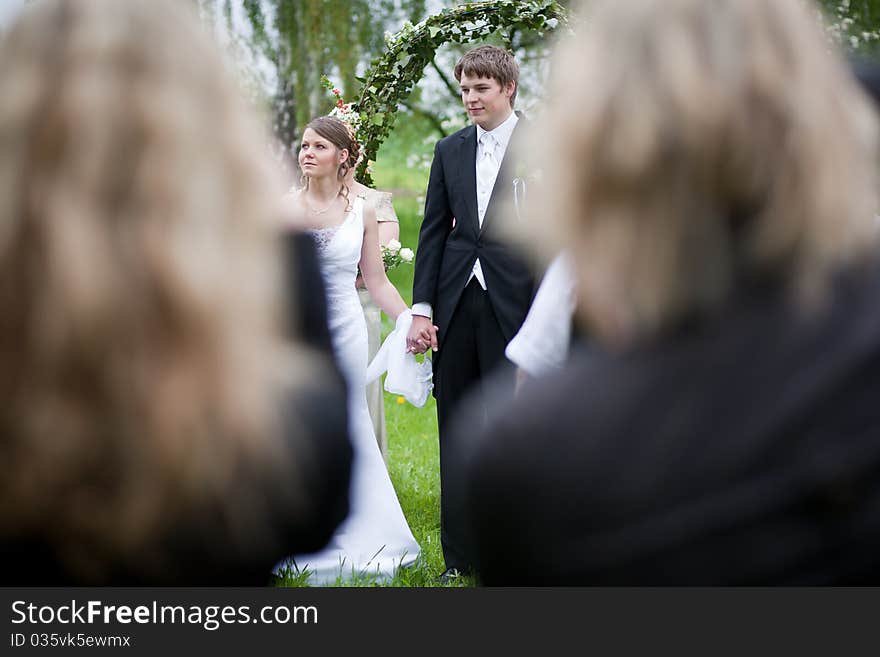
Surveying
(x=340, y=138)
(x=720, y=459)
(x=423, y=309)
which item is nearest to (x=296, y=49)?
(x=340, y=138)

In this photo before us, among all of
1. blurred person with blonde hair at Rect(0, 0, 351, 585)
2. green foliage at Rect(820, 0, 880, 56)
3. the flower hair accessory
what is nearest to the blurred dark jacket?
blurred person with blonde hair at Rect(0, 0, 351, 585)

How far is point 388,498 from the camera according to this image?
15.5ft

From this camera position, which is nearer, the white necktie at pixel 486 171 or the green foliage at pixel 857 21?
the white necktie at pixel 486 171

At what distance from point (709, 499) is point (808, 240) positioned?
36 centimetres

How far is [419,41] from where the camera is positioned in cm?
553

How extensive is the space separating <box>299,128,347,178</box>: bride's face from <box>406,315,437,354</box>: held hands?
1026 mm

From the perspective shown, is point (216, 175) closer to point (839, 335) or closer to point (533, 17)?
point (839, 335)

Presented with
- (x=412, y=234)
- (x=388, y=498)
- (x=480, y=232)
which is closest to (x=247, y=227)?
(x=480, y=232)

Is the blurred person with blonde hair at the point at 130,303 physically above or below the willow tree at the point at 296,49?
above

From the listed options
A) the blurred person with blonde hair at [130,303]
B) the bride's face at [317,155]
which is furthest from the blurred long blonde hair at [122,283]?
the bride's face at [317,155]

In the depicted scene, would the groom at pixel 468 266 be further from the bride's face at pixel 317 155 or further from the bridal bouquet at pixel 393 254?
the bridal bouquet at pixel 393 254

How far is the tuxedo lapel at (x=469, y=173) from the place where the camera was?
4.38 meters

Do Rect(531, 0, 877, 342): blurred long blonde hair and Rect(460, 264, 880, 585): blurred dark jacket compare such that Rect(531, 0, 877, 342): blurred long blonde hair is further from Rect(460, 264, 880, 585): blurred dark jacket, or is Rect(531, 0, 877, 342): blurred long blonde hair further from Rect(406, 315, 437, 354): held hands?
Rect(406, 315, 437, 354): held hands

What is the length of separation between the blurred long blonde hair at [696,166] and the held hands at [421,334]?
10.8 feet
